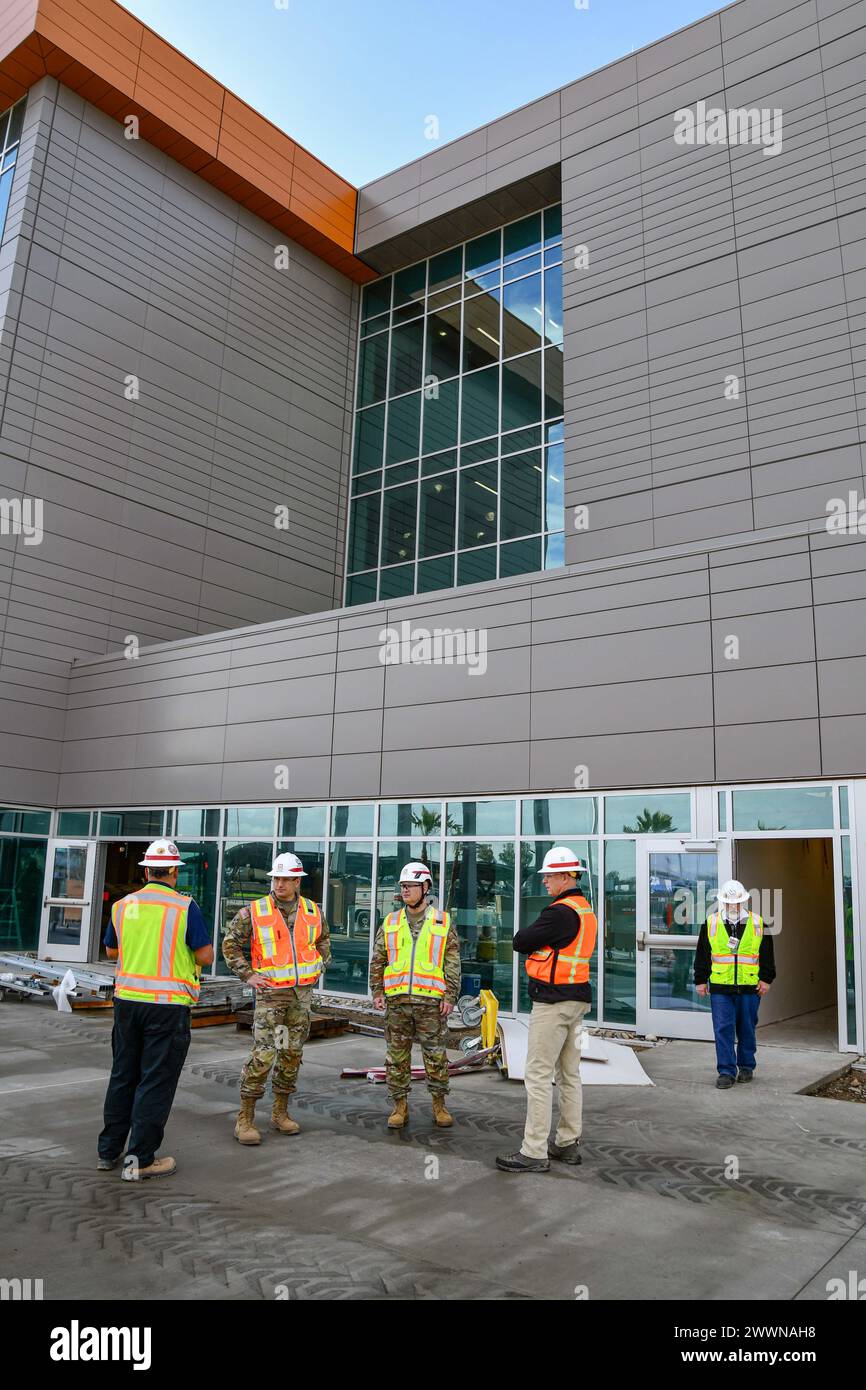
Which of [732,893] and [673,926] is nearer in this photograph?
[732,893]

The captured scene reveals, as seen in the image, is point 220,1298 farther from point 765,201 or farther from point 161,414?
point 161,414

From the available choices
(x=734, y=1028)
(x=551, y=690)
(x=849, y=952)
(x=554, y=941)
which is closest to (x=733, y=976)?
(x=734, y=1028)

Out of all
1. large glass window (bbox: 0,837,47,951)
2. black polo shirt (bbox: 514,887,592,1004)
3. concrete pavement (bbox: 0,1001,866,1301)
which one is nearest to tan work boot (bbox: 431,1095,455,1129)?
concrete pavement (bbox: 0,1001,866,1301)

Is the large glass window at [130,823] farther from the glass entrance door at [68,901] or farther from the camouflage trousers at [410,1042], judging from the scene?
the camouflage trousers at [410,1042]

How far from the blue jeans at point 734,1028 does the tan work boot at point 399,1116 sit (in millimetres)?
3283

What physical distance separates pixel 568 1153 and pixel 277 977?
2335mm

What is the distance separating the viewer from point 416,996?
7.10 meters

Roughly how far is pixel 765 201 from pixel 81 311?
46.7 ft

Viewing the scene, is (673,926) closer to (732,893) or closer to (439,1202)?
(732,893)

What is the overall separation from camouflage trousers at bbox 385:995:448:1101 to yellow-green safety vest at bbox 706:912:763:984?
3126 millimetres

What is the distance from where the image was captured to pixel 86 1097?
26.1 ft

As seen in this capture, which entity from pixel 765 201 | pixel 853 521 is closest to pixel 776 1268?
pixel 853 521

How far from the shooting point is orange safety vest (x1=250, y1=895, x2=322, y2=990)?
6887 millimetres

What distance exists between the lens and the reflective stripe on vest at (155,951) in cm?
603
